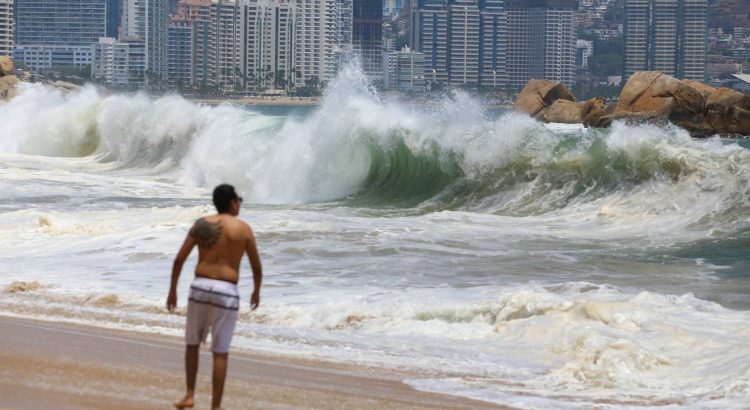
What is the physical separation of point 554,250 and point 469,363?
681 cm

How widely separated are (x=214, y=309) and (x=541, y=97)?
83.4 metres

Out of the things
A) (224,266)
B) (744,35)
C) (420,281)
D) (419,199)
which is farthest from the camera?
(744,35)

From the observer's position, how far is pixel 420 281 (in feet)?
42.8

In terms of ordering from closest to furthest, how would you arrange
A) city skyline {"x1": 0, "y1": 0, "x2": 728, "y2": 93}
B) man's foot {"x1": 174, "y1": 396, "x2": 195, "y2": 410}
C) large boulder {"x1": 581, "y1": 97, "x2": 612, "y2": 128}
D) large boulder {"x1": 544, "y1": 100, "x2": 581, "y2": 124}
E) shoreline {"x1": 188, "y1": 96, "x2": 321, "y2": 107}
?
man's foot {"x1": 174, "y1": 396, "x2": 195, "y2": 410} < large boulder {"x1": 581, "y1": 97, "x2": 612, "y2": 128} < large boulder {"x1": 544, "y1": 100, "x2": 581, "y2": 124} < shoreline {"x1": 188, "y1": 96, "x2": 321, "y2": 107} < city skyline {"x1": 0, "y1": 0, "x2": 728, "y2": 93}

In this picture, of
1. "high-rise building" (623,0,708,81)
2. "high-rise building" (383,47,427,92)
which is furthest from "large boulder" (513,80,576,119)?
"high-rise building" (623,0,708,81)

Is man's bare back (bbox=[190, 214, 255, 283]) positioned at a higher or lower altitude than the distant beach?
higher

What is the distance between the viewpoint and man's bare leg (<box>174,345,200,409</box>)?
259 inches

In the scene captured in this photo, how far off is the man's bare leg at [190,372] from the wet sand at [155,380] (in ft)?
1.12

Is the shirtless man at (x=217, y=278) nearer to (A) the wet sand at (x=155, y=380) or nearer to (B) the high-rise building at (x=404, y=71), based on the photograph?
(A) the wet sand at (x=155, y=380)

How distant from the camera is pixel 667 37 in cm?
18300

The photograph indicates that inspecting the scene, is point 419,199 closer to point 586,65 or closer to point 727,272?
point 727,272

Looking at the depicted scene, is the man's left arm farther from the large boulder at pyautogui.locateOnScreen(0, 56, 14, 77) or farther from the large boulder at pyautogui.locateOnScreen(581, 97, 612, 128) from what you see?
the large boulder at pyautogui.locateOnScreen(0, 56, 14, 77)

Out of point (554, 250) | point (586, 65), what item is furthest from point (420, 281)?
point (586, 65)

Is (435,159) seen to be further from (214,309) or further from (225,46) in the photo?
(225,46)
